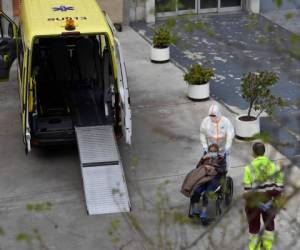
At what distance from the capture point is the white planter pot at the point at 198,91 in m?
14.1

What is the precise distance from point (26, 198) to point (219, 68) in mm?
7037

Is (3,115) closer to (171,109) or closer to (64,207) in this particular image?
(171,109)

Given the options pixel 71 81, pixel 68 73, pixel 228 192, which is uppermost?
pixel 68 73

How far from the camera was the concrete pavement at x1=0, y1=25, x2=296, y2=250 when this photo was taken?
9609mm

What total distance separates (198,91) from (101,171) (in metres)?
4.12

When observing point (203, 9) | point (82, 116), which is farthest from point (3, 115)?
point (203, 9)

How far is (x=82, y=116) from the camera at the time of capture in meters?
11.9

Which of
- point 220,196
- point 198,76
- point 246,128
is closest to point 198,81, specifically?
point 198,76

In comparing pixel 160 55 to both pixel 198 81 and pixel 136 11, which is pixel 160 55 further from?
pixel 136 11

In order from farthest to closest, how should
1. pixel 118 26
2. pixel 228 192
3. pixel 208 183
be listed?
pixel 118 26 → pixel 228 192 → pixel 208 183

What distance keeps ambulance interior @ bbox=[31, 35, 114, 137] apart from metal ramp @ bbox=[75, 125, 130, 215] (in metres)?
0.46

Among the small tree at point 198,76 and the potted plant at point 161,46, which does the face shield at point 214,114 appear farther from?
the potted plant at point 161,46

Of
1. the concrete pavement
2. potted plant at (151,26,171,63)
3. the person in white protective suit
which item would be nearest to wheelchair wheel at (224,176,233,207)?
the concrete pavement

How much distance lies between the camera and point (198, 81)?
14.1 m
